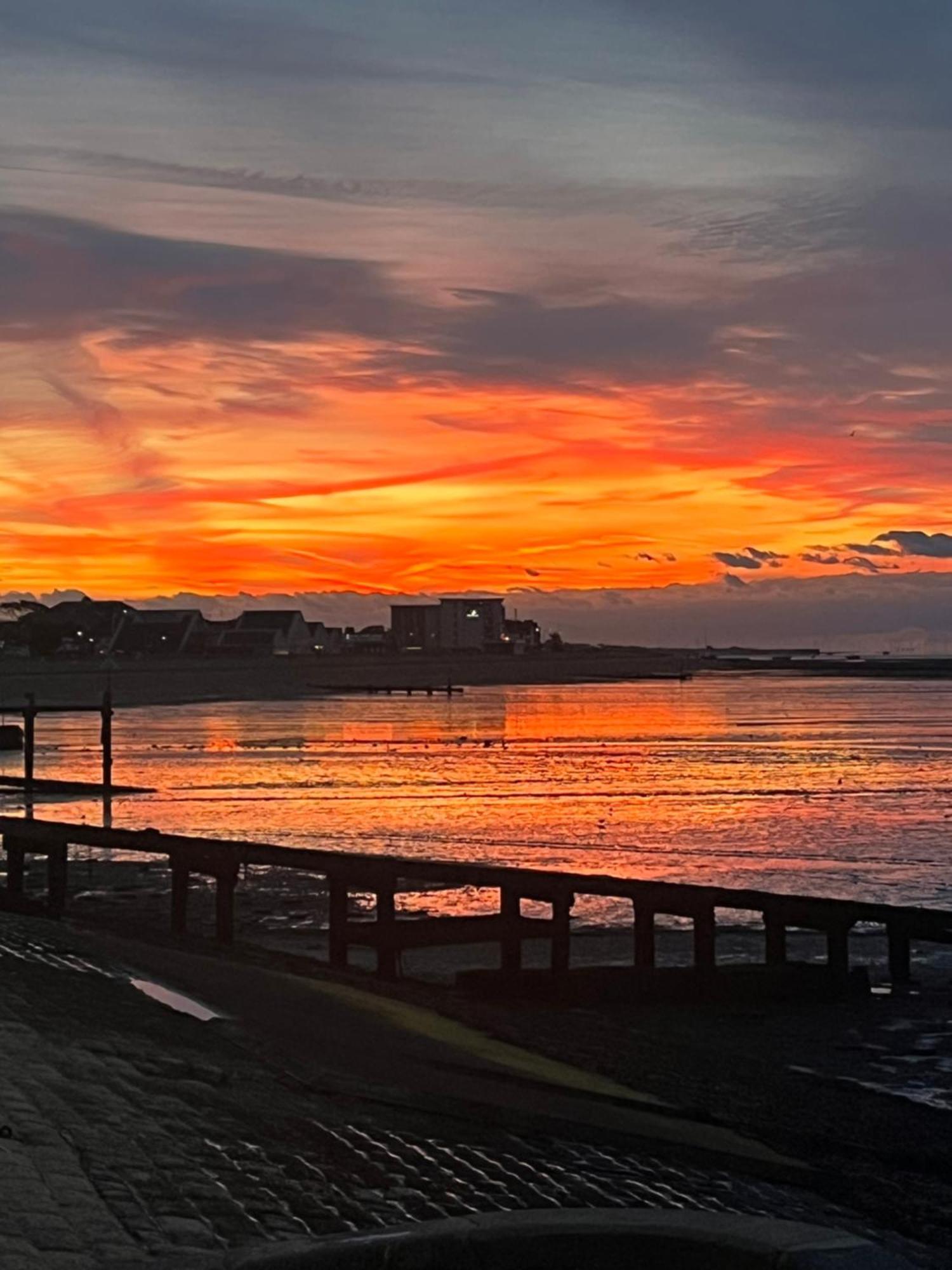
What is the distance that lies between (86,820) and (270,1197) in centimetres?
2845

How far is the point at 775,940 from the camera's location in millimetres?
17547

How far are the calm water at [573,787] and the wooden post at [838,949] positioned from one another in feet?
23.8

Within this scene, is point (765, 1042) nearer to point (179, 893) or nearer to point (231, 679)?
point (179, 893)

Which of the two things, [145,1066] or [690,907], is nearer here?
[145,1066]

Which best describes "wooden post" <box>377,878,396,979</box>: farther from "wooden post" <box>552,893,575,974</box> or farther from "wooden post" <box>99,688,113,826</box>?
"wooden post" <box>99,688,113,826</box>

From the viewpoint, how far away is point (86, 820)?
35.3m

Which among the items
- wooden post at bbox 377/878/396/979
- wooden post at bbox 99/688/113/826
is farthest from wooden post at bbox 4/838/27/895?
wooden post at bbox 99/688/113/826

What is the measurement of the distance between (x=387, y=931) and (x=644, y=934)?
284 centimetres

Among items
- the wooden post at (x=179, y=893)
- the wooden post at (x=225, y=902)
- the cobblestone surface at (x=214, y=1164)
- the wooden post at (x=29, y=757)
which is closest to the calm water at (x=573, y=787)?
the wooden post at (x=29, y=757)

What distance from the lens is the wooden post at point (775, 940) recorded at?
17422mm

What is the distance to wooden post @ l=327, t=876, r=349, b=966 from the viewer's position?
17.7 meters

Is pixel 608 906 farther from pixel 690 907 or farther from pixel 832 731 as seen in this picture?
pixel 832 731

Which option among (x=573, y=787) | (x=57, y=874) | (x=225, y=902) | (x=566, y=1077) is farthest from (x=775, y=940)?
(x=573, y=787)

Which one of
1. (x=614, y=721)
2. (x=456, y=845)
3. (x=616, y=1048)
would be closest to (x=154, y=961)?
(x=616, y=1048)
